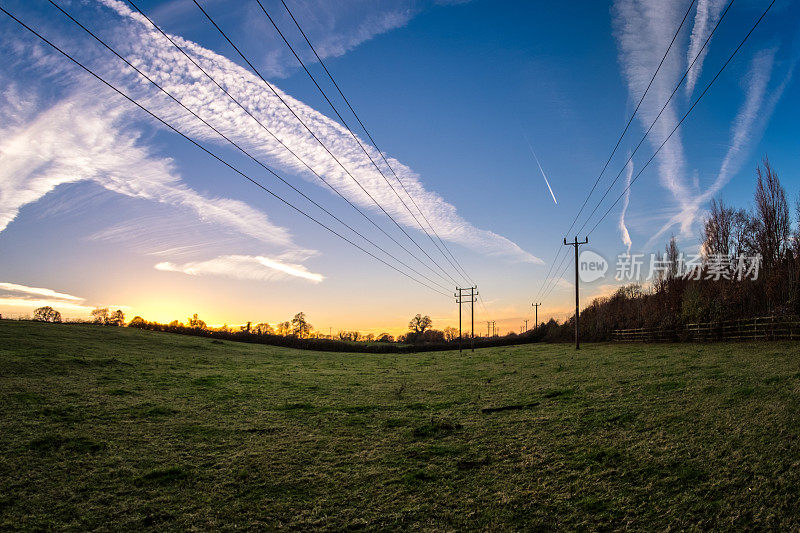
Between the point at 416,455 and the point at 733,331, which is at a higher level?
the point at 733,331

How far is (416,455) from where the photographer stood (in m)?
8.02

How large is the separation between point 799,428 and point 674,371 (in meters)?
7.63

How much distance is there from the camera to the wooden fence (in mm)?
23953

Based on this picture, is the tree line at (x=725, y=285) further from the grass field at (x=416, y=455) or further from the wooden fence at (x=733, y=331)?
the grass field at (x=416, y=455)

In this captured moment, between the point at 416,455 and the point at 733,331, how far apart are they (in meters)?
32.0

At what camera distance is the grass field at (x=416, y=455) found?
5.53m

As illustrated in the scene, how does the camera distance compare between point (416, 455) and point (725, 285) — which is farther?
point (725, 285)

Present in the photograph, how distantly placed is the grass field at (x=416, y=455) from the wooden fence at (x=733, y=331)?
43.6ft

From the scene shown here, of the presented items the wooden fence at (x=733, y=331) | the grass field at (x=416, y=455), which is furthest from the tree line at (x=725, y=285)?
the grass field at (x=416, y=455)

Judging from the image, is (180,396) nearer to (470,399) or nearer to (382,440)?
(382,440)

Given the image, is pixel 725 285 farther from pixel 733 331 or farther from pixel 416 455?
pixel 416 455

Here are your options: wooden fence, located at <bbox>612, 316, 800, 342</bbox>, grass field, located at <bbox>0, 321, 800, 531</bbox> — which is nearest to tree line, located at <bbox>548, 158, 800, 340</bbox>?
wooden fence, located at <bbox>612, 316, 800, 342</bbox>

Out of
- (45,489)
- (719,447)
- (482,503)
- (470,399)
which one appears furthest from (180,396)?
(719,447)

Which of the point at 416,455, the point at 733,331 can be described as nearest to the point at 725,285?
the point at 733,331
